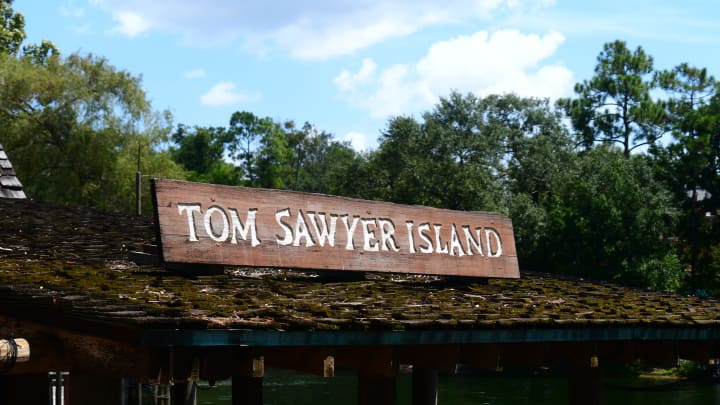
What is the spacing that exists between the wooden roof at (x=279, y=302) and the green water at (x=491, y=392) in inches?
852

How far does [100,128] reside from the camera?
40.3 m

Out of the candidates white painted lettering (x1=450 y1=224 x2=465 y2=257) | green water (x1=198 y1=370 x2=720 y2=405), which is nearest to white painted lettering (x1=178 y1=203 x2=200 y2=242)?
white painted lettering (x1=450 y1=224 x2=465 y2=257)

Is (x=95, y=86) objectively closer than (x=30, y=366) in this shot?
No

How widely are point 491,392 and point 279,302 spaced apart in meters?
31.9

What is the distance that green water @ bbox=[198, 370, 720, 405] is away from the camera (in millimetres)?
33875

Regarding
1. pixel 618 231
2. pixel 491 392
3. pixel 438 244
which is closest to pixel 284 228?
pixel 438 244

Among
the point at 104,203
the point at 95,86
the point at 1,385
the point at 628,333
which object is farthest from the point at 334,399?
the point at 628,333

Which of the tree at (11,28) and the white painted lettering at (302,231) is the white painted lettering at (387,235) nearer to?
the white painted lettering at (302,231)

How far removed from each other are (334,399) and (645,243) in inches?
662

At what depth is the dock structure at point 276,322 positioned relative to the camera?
5.74 metres

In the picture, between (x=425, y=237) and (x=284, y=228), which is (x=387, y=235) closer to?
(x=425, y=237)

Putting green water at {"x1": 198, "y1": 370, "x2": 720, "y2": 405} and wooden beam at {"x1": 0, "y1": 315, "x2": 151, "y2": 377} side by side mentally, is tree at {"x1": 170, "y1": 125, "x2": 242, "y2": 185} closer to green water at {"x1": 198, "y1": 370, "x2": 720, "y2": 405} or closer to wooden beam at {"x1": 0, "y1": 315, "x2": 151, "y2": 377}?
green water at {"x1": 198, "y1": 370, "x2": 720, "y2": 405}

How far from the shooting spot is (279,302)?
273 inches

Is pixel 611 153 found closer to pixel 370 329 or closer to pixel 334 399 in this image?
pixel 334 399
